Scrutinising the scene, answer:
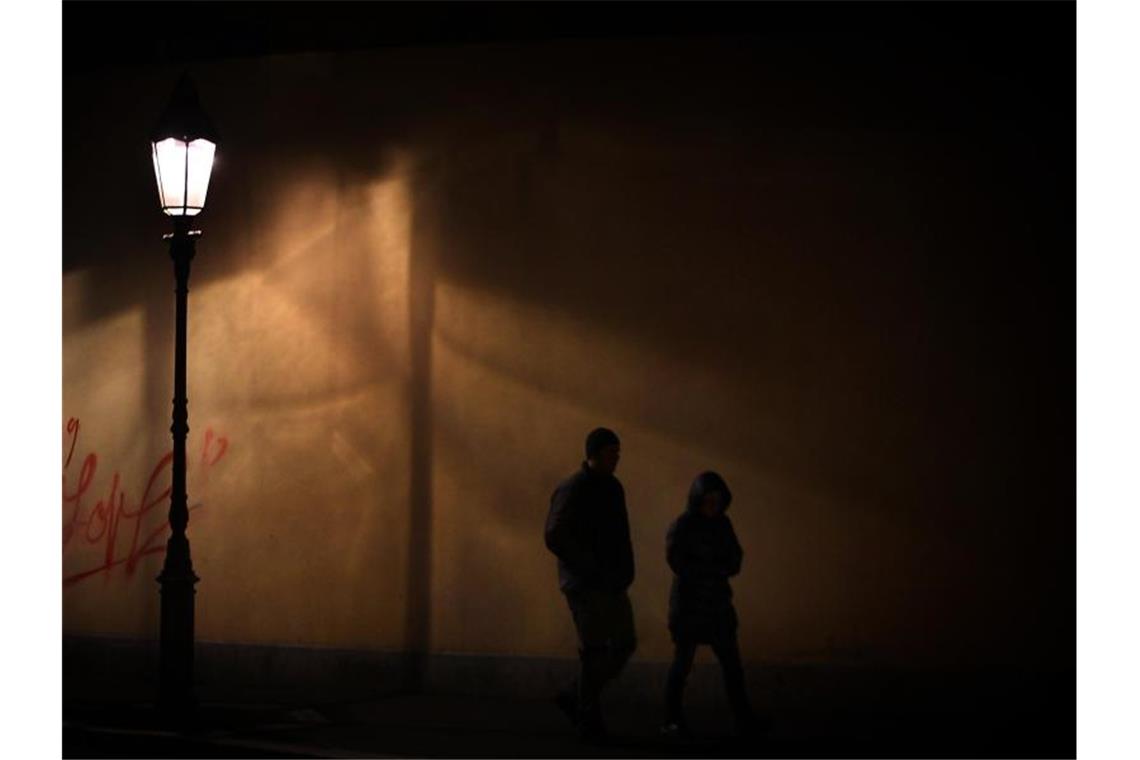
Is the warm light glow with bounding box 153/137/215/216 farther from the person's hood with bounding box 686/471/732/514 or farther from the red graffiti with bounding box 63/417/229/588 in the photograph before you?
the person's hood with bounding box 686/471/732/514

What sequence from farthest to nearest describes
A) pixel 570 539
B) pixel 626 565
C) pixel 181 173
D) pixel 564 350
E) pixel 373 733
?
1. pixel 564 350
2. pixel 181 173
3. pixel 373 733
4. pixel 626 565
5. pixel 570 539

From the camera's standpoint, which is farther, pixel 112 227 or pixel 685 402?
pixel 112 227

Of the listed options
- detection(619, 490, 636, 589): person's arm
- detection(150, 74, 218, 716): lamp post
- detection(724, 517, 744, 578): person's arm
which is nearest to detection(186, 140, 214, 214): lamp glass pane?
detection(150, 74, 218, 716): lamp post

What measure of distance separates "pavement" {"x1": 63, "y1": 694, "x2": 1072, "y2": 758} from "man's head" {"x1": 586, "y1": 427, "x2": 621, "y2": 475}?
5.28 ft

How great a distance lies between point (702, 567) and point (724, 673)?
25.3 inches

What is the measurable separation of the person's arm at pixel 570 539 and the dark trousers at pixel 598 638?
0.15 meters

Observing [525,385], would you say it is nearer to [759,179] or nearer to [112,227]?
[759,179]

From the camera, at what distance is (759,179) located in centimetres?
1105

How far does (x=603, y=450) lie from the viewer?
30.9 feet

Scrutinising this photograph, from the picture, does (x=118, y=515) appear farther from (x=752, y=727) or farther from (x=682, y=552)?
(x=752, y=727)

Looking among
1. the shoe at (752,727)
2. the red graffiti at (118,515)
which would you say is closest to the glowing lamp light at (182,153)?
the red graffiti at (118,515)

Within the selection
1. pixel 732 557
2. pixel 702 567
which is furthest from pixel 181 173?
pixel 732 557

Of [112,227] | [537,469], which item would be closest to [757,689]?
[537,469]
